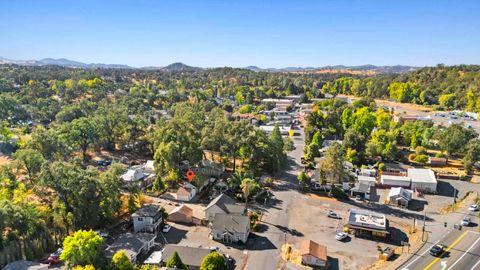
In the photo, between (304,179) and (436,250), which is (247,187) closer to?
(304,179)

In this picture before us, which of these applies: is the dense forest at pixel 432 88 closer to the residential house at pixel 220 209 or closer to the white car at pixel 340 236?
the white car at pixel 340 236

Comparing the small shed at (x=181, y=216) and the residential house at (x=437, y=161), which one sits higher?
the residential house at (x=437, y=161)

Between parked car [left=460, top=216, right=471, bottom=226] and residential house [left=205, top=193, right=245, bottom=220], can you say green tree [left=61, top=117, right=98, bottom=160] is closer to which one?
residential house [left=205, top=193, right=245, bottom=220]

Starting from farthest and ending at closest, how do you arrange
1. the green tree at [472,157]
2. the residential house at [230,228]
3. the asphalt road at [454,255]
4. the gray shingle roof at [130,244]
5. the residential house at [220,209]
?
1. the green tree at [472,157]
2. the residential house at [220,209]
3. the residential house at [230,228]
4. the asphalt road at [454,255]
5. the gray shingle roof at [130,244]

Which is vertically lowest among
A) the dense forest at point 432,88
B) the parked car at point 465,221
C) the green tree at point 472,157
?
the parked car at point 465,221

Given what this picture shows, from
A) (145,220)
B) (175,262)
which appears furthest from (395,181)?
(175,262)

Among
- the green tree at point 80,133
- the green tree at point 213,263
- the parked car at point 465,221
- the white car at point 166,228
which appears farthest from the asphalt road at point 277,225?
the green tree at point 80,133
